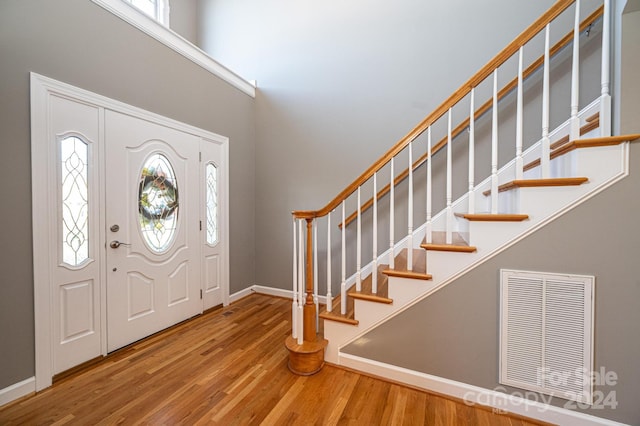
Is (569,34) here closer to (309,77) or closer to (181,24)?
(309,77)

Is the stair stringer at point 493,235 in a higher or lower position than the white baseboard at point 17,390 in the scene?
higher

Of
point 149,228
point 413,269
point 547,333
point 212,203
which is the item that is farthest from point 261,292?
point 547,333

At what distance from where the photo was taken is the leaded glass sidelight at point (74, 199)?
190cm

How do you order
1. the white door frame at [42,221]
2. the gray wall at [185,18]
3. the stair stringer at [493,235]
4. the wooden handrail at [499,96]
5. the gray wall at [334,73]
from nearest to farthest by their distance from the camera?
1. the stair stringer at [493,235]
2. the white door frame at [42,221]
3. the wooden handrail at [499,96]
4. the gray wall at [334,73]
5. the gray wall at [185,18]

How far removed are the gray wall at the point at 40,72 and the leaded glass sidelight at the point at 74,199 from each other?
19cm

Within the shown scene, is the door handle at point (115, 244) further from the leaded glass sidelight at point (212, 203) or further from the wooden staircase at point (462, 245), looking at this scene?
the wooden staircase at point (462, 245)

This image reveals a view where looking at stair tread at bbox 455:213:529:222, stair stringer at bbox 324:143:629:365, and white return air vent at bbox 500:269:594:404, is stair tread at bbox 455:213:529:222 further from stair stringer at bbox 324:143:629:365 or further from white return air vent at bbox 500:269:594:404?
white return air vent at bbox 500:269:594:404

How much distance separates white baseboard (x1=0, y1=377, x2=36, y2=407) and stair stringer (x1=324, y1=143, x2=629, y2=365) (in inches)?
79.6

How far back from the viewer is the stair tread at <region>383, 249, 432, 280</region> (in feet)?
5.70

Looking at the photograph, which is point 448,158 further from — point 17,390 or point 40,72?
point 17,390

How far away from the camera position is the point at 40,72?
69.2 inches

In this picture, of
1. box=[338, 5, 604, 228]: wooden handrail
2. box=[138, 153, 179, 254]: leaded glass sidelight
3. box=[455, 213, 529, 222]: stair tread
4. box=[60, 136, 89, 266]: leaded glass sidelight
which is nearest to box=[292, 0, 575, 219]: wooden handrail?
box=[455, 213, 529, 222]: stair tread

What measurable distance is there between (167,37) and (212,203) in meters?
1.72

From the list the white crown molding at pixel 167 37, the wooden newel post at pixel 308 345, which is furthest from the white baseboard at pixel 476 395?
the white crown molding at pixel 167 37
